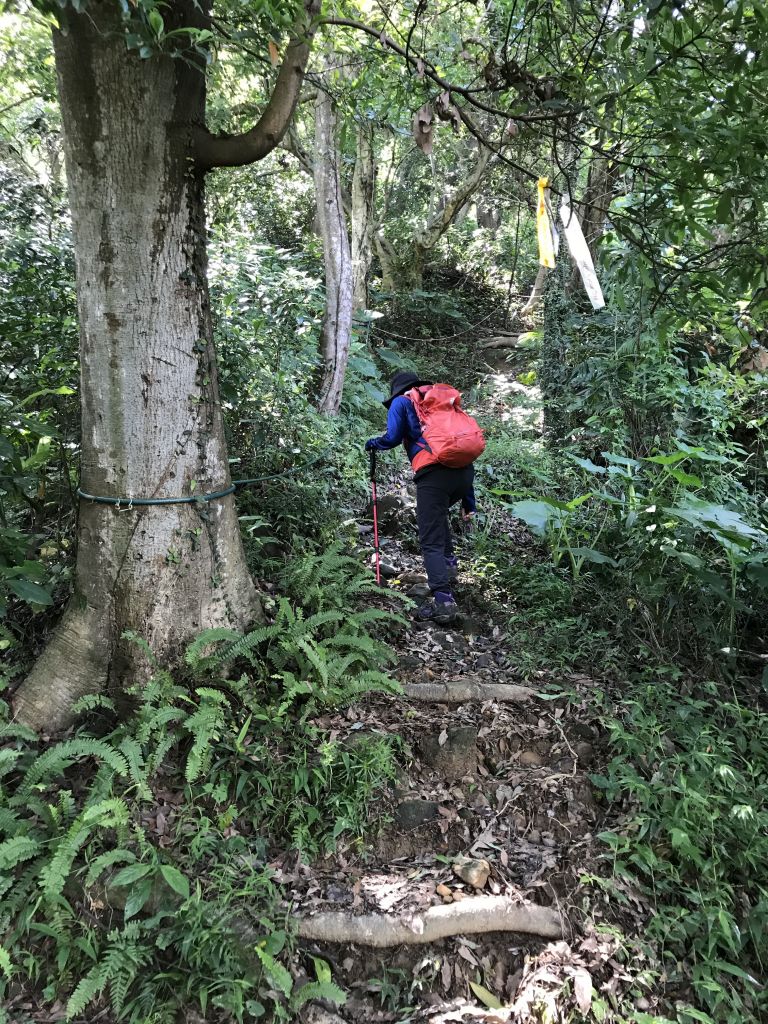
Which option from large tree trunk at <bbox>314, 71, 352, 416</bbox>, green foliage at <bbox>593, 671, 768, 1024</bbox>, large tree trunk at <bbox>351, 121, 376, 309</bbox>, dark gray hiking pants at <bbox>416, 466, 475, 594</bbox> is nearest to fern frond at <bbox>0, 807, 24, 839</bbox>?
green foliage at <bbox>593, 671, 768, 1024</bbox>

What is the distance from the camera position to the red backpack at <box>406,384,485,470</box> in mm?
5199

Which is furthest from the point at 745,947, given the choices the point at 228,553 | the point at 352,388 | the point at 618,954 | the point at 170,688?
the point at 352,388

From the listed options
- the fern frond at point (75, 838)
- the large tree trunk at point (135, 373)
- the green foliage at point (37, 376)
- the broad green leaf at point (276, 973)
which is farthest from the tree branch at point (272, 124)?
the broad green leaf at point (276, 973)

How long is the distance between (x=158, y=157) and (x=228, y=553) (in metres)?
2.36

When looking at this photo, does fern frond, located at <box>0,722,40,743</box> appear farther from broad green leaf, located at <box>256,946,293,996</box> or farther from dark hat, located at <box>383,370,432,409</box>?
dark hat, located at <box>383,370,432,409</box>

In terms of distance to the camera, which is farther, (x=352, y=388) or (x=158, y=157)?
(x=352, y=388)

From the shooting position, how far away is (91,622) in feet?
12.5

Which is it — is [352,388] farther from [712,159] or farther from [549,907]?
[549,907]

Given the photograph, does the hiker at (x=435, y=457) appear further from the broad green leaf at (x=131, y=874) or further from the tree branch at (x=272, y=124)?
the broad green leaf at (x=131, y=874)

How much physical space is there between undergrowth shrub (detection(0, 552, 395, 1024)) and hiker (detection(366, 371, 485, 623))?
1317 mm

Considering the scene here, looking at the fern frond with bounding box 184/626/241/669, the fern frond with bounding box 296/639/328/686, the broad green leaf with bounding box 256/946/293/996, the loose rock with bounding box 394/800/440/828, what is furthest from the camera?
the fern frond with bounding box 296/639/328/686

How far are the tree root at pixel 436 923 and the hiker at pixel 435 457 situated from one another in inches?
90.6

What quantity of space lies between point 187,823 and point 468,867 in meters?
1.52

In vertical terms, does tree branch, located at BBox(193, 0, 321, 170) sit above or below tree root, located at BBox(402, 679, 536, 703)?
above
